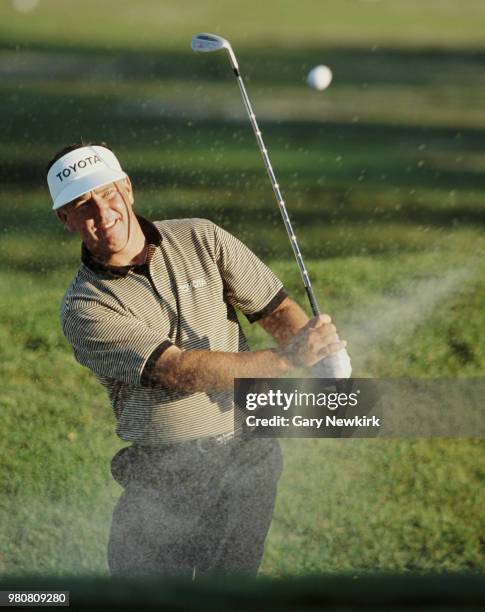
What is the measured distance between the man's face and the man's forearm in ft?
0.80

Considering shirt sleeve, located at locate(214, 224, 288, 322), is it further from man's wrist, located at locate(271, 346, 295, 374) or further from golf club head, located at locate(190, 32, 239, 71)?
golf club head, located at locate(190, 32, 239, 71)

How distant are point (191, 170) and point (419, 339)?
112 centimetres

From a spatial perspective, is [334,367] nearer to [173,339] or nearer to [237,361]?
[237,361]

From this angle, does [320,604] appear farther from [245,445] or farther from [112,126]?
[112,126]

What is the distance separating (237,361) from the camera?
105 inches

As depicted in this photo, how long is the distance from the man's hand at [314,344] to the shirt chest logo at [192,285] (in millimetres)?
218

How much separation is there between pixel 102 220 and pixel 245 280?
0.34 meters

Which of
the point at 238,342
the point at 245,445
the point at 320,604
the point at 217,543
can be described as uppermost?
the point at 238,342

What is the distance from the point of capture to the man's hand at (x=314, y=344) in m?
2.64

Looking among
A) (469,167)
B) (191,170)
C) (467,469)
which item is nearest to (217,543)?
(467,469)

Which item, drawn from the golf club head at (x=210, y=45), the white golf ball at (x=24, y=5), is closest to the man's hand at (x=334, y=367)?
the golf club head at (x=210, y=45)

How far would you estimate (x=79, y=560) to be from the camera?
3123 mm

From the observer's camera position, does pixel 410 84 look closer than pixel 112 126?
No

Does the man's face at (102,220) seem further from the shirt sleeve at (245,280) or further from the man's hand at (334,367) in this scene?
the man's hand at (334,367)
